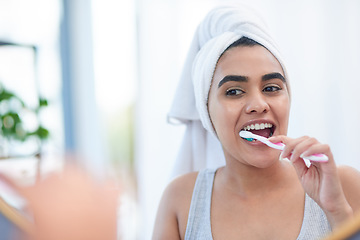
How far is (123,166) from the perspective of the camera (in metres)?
0.45

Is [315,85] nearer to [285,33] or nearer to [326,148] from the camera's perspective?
[285,33]

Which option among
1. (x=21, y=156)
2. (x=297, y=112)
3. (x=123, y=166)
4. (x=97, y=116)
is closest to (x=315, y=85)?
(x=297, y=112)

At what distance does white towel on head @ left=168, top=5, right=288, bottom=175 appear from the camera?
97 centimetres

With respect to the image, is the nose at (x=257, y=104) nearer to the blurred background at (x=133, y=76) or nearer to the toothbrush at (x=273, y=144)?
the toothbrush at (x=273, y=144)

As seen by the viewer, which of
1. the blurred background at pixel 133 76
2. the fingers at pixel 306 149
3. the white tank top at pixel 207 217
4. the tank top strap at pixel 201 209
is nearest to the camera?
the fingers at pixel 306 149

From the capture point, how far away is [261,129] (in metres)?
0.93

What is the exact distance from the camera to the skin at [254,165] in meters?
0.91

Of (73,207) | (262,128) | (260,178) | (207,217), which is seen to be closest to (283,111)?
(262,128)

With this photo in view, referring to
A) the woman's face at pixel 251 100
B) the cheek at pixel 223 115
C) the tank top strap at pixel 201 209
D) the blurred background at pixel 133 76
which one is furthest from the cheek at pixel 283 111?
the blurred background at pixel 133 76

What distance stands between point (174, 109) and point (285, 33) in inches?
27.6

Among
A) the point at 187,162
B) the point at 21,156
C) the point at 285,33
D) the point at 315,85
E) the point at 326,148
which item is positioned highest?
the point at 285,33

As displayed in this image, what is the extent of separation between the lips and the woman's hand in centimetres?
11

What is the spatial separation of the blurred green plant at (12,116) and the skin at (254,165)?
1.52 m

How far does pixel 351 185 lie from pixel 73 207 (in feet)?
2.35
